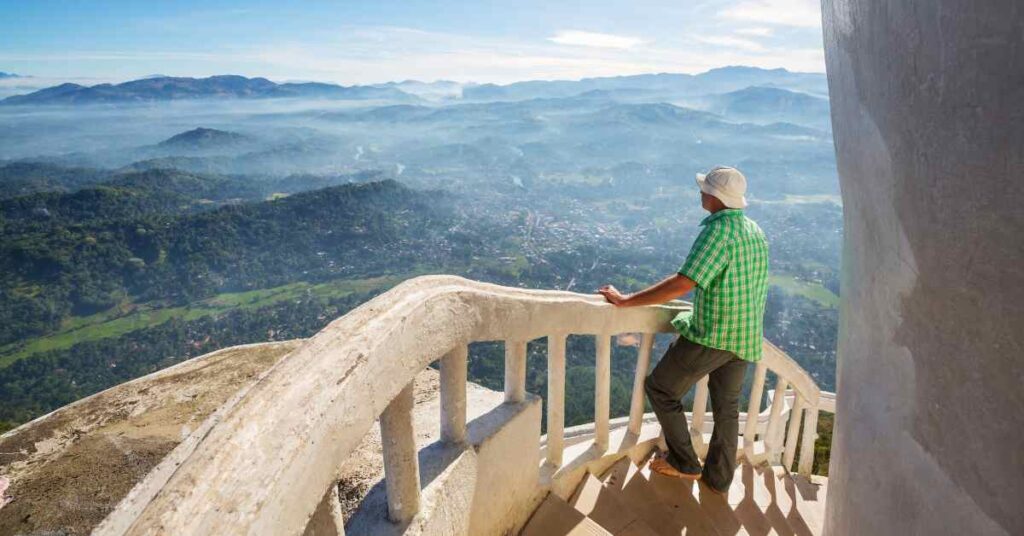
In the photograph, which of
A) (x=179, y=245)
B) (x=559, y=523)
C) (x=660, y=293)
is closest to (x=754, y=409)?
(x=660, y=293)

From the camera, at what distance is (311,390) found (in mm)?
1283

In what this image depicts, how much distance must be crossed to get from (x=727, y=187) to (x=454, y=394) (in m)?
2.11

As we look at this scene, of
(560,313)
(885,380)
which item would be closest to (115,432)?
(560,313)

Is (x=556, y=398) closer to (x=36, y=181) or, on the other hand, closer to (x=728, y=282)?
(x=728, y=282)

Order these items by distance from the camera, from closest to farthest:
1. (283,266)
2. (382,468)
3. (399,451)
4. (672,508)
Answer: (399,451), (382,468), (672,508), (283,266)

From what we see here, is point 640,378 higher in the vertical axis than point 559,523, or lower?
higher

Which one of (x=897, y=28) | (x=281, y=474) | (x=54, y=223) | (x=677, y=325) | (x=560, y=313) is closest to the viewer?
(x=281, y=474)

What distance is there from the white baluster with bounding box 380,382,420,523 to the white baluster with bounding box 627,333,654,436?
86.8 inches

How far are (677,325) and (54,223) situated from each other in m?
162

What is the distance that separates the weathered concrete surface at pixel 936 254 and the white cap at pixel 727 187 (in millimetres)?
949

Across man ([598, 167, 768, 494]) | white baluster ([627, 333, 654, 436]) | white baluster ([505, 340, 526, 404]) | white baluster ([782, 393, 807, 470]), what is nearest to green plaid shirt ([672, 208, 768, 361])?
man ([598, 167, 768, 494])

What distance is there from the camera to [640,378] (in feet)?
12.3

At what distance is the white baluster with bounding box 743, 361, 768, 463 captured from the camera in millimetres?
4145

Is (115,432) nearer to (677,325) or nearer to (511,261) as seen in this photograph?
(677,325)
